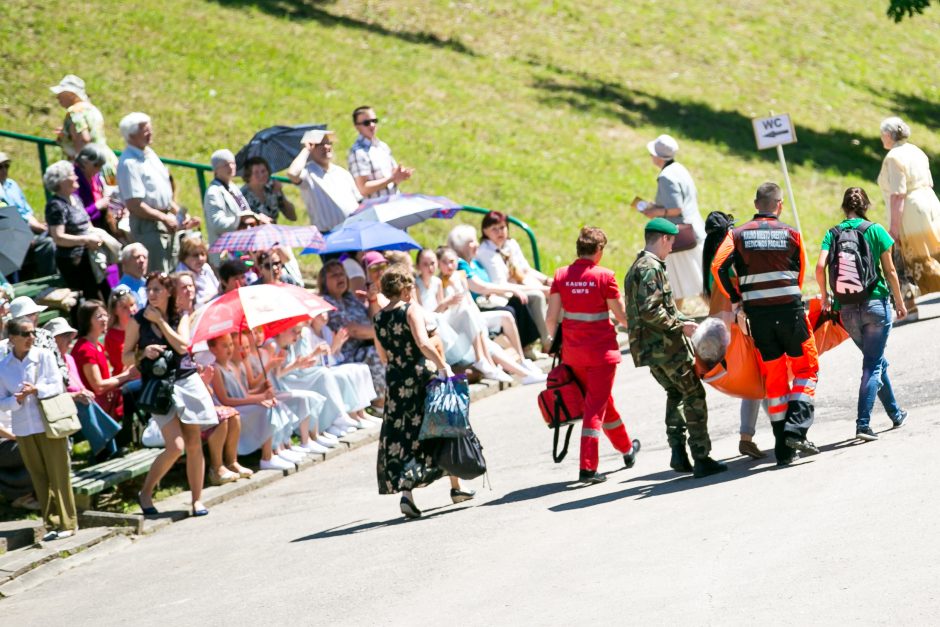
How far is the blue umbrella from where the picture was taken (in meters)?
14.3

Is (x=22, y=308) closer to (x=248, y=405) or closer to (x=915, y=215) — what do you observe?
(x=248, y=405)

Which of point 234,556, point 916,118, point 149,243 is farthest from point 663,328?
point 916,118

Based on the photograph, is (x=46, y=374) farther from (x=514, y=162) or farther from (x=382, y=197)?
(x=514, y=162)

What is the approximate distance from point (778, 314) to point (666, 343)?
2.57 ft

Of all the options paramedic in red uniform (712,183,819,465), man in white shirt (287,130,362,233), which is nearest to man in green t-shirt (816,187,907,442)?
paramedic in red uniform (712,183,819,465)

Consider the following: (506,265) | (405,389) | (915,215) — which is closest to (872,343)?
(405,389)

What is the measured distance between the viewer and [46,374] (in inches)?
416

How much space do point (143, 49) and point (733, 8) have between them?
54.7ft

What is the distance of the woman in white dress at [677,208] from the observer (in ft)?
50.2

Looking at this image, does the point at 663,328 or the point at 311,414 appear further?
the point at 311,414

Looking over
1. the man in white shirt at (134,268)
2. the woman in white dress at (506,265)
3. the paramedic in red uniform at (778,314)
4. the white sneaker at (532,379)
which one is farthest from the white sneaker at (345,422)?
the paramedic in red uniform at (778,314)

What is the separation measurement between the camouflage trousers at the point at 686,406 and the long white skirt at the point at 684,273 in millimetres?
5955

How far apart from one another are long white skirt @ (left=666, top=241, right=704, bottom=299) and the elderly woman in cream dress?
2.52 m

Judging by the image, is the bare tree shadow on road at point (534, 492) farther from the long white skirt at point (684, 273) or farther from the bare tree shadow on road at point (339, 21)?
the bare tree shadow on road at point (339, 21)
